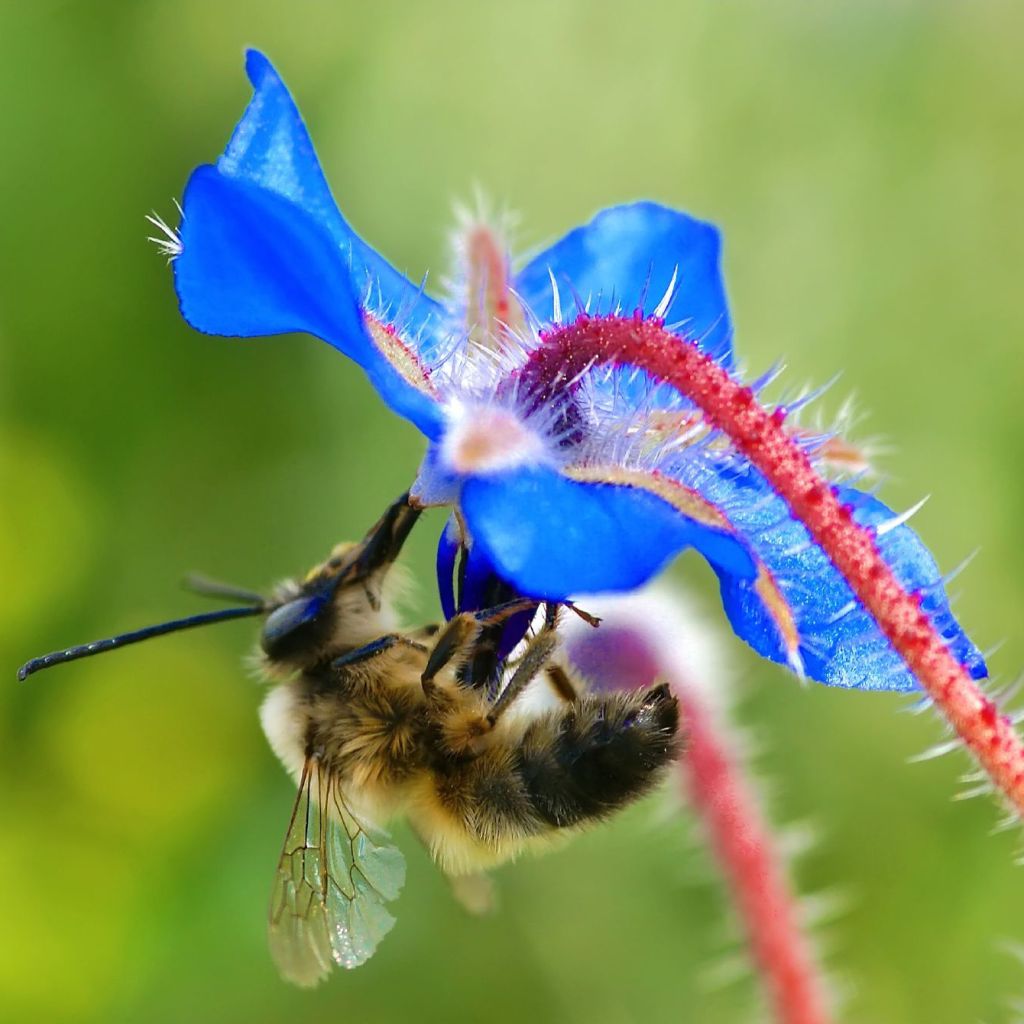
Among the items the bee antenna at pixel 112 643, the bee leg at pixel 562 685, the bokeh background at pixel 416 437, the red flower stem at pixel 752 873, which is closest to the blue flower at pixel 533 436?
the bee leg at pixel 562 685

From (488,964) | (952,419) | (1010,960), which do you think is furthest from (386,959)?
(952,419)

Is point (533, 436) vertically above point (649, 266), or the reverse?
point (649, 266)

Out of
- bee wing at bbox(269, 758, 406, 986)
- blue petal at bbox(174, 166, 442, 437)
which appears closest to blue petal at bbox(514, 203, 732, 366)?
blue petal at bbox(174, 166, 442, 437)

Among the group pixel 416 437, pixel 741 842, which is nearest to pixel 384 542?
pixel 741 842

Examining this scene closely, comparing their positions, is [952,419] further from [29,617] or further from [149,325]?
[29,617]

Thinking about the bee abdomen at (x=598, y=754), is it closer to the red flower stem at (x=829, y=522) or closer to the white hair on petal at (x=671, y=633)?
the white hair on petal at (x=671, y=633)

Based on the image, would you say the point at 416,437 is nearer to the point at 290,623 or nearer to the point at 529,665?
the point at 290,623
